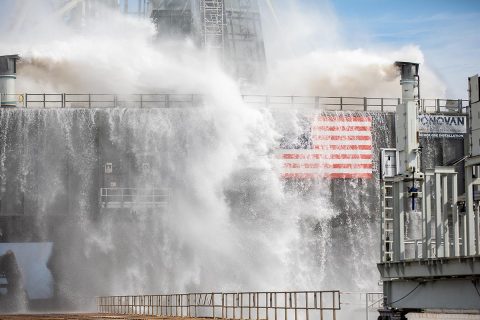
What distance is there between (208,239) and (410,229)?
12926 millimetres

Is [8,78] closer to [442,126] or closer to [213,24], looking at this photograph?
[213,24]

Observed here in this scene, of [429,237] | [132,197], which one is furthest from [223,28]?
[429,237]

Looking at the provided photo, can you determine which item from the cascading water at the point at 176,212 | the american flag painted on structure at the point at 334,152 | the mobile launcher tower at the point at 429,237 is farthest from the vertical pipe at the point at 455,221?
the american flag painted on structure at the point at 334,152

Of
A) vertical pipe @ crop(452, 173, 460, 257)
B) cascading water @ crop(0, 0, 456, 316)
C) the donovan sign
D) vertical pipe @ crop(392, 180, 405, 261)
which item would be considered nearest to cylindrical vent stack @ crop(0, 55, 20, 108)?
cascading water @ crop(0, 0, 456, 316)

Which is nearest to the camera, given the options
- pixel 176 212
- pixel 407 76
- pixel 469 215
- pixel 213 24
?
pixel 469 215

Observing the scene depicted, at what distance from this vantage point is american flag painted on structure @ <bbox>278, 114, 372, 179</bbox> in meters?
70.6

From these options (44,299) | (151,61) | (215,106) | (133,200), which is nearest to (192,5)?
(151,61)

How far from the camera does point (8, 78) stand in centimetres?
7456

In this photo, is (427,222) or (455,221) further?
(427,222)

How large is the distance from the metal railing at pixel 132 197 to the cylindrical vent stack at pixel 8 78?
32.5ft

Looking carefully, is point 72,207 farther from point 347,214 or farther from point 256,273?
point 347,214

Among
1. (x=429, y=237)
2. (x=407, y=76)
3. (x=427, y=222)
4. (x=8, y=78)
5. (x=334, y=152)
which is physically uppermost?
(x=407, y=76)

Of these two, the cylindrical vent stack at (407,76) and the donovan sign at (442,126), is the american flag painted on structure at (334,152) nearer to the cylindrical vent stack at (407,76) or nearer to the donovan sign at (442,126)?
the donovan sign at (442,126)

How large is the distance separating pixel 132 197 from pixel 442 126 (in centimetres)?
2117
